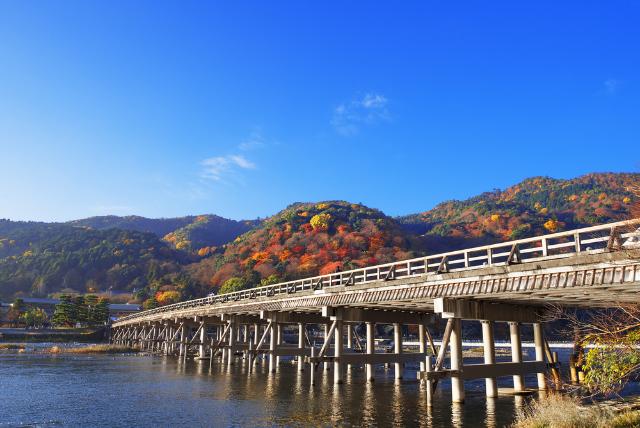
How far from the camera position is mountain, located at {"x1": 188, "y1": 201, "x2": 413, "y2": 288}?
370ft

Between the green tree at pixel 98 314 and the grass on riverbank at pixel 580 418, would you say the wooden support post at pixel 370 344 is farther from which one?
the green tree at pixel 98 314

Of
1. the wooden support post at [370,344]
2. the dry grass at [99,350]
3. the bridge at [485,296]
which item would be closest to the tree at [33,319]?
the dry grass at [99,350]

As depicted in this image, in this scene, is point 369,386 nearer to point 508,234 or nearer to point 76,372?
point 76,372

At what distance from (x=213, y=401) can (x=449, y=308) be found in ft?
42.2

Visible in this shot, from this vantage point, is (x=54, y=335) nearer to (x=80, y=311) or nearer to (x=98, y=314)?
(x=80, y=311)

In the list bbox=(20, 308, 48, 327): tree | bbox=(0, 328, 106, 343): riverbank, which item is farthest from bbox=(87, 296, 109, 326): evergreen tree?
bbox=(20, 308, 48, 327): tree

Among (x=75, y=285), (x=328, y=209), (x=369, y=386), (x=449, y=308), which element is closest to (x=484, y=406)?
(x=449, y=308)

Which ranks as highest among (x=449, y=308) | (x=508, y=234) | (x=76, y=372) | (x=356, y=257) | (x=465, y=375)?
(x=508, y=234)

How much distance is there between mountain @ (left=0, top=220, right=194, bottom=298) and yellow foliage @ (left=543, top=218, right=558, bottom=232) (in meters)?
115

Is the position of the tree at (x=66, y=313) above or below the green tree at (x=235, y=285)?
below

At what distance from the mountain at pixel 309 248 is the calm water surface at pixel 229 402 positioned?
66.6 metres

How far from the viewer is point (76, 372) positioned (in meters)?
38.5

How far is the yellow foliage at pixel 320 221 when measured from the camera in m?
139

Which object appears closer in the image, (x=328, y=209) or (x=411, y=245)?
(x=411, y=245)
